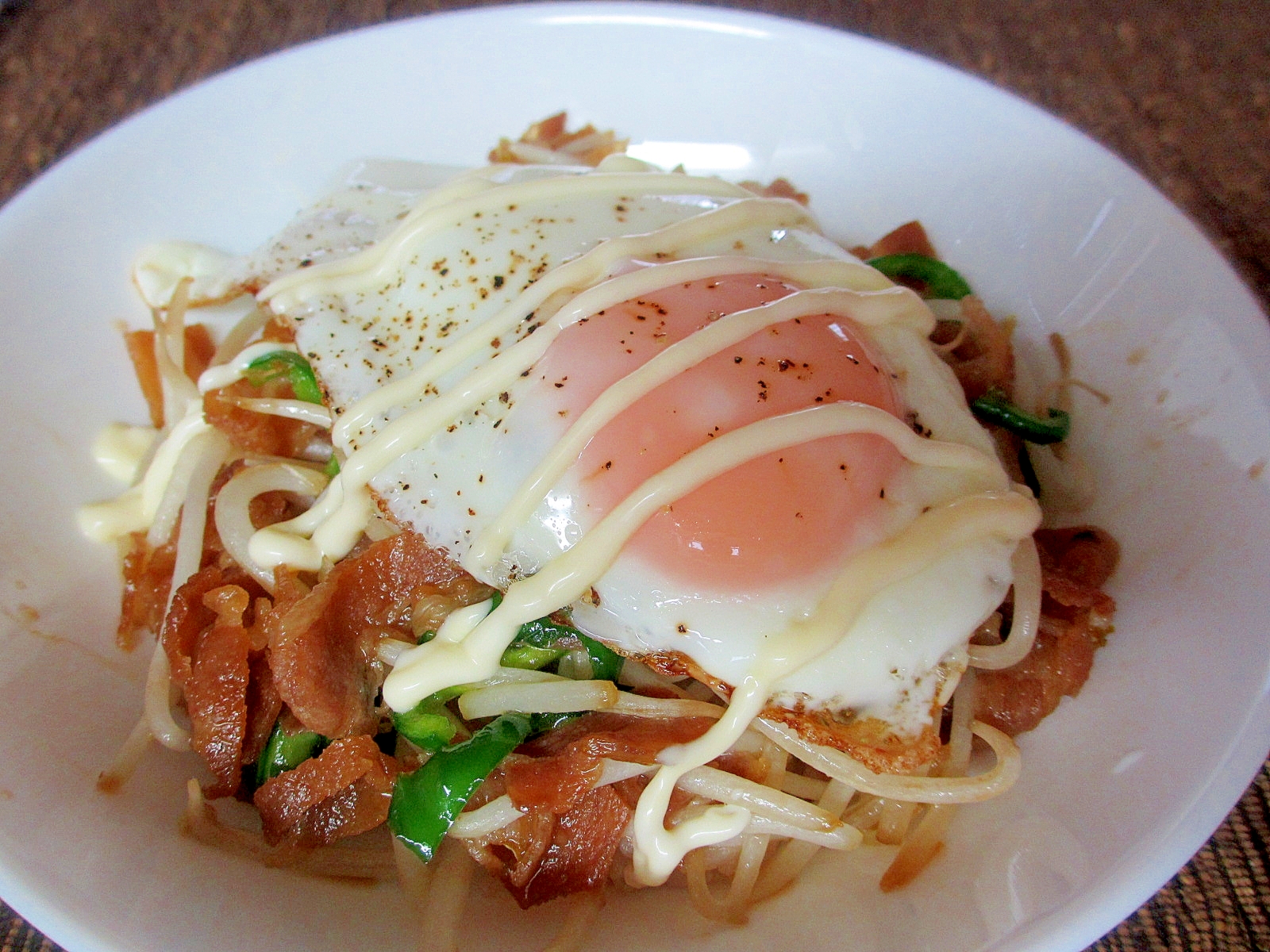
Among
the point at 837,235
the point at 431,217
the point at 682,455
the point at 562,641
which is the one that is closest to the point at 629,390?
the point at 682,455

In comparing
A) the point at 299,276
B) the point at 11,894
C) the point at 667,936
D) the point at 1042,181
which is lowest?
the point at 667,936

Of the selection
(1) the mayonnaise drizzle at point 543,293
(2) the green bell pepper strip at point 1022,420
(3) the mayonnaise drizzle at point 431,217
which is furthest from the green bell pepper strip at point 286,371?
(2) the green bell pepper strip at point 1022,420

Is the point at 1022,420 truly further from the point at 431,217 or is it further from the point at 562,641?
the point at 431,217

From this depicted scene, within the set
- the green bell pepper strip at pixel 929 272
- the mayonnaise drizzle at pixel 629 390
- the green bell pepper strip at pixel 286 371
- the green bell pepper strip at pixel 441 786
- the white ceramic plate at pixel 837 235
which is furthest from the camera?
the green bell pepper strip at pixel 929 272

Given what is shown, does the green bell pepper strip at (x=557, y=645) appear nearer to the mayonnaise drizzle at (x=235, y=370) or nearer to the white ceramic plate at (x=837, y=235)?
the white ceramic plate at (x=837, y=235)

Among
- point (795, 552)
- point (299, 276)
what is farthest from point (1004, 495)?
point (299, 276)

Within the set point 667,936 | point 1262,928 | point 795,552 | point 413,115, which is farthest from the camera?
point 413,115

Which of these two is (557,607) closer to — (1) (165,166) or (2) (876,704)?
(2) (876,704)
